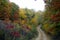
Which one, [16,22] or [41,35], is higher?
[16,22]

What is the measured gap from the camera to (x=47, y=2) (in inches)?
107

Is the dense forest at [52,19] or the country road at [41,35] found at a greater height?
the dense forest at [52,19]

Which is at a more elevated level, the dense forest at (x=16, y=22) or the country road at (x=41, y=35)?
the dense forest at (x=16, y=22)

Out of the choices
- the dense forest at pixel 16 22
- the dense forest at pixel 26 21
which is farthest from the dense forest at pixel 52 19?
the dense forest at pixel 16 22

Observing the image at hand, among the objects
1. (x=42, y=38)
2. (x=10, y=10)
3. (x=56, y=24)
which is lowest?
(x=42, y=38)

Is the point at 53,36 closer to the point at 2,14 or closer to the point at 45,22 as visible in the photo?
the point at 45,22

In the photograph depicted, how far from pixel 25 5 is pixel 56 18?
46 cm

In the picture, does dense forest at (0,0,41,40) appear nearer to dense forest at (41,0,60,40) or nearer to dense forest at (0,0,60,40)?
dense forest at (0,0,60,40)

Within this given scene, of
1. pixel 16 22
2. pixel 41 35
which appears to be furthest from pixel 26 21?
pixel 41 35

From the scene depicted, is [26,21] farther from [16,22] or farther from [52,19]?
[52,19]

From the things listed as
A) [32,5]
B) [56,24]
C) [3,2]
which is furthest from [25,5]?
[56,24]

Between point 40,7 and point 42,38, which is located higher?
point 40,7

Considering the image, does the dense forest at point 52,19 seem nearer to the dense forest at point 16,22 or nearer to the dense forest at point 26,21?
the dense forest at point 26,21

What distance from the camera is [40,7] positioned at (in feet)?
8.97
